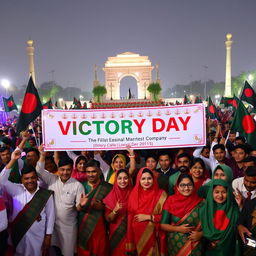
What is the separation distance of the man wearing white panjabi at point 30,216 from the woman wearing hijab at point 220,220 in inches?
63.5

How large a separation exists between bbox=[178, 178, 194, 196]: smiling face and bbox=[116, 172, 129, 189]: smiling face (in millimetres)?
632

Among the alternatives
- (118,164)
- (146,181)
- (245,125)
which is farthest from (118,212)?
(245,125)

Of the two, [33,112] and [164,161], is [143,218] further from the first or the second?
[33,112]

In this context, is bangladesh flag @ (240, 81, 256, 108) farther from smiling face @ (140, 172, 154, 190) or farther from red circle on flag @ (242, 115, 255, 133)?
smiling face @ (140, 172, 154, 190)

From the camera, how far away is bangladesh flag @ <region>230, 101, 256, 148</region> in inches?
179

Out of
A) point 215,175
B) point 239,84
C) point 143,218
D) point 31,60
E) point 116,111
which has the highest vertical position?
point 31,60

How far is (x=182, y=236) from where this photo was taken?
9.05 ft

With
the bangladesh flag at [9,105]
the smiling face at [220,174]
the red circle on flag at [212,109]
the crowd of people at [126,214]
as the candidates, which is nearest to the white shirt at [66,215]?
the crowd of people at [126,214]

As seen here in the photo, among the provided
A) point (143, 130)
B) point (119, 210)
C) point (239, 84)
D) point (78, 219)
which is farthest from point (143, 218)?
point (239, 84)

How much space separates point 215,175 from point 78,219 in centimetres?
168

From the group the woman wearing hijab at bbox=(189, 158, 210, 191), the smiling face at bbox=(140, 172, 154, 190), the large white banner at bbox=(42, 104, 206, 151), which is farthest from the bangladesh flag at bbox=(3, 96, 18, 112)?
the smiling face at bbox=(140, 172, 154, 190)

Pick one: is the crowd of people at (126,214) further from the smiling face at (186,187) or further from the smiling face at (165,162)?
the smiling face at (165,162)

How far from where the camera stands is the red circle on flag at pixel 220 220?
104 inches

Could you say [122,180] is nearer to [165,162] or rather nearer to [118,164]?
[118,164]
